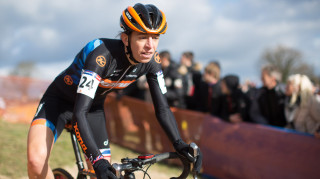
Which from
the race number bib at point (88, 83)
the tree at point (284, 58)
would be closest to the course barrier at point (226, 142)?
the race number bib at point (88, 83)

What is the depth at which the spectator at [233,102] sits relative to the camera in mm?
6504

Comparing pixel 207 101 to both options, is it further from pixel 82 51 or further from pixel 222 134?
pixel 82 51

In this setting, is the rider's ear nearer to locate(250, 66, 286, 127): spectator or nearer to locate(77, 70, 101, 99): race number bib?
locate(77, 70, 101, 99): race number bib

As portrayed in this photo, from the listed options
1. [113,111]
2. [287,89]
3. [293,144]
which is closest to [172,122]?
[293,144]

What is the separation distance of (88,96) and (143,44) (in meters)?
0.70

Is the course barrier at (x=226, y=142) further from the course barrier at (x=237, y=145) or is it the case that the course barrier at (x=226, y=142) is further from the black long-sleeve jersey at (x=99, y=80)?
the black long-sleeve jersey at (x=99, y=80)

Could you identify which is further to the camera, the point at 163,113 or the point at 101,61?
the point at 163,113

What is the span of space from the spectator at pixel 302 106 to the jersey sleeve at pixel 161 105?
3.39 meters

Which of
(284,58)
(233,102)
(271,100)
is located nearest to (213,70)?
(233,102)

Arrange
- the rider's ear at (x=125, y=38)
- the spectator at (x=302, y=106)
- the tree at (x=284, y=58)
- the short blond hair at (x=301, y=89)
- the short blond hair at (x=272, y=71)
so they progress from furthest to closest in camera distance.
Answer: the tree at (x=284, y=58)
the short blond hair at (x=272, y=71)
the short blond hair at (x=301, y=89)
the spectator at (x=302, y=106)
the rider's ear at (x=125, y=38)

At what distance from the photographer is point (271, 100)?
6188 millimetres

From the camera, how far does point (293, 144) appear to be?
5.51 m

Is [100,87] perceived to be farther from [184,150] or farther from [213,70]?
[213,70]

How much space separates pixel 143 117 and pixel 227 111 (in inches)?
107
